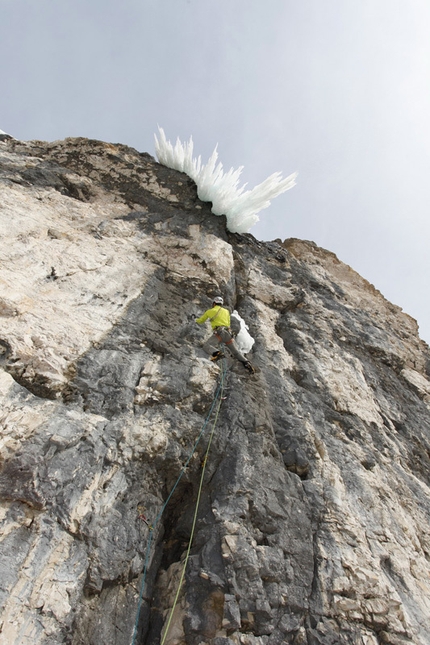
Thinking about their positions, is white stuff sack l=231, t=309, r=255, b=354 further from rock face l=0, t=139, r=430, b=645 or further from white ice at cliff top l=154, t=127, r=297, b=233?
white ice at cliff top l=154, t=127, r=297, b=233

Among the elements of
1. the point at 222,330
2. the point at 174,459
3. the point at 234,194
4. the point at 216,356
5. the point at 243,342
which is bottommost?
the point at 174,459

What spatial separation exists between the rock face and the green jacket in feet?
0.82

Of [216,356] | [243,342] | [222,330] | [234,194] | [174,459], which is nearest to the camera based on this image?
[174,459]

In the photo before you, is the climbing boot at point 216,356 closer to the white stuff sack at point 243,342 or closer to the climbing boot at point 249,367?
the climbing boot at point 249,367

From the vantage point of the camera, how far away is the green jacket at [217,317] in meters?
6.06

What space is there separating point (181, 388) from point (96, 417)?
4.03 ft

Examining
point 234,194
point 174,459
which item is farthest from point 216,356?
point 234,194

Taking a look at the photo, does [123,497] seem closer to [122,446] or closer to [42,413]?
[122,446]

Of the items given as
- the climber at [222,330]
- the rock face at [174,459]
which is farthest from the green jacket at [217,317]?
the rock face at [174,459]

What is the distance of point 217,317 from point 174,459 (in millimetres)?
2553

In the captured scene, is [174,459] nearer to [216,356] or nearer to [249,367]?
[216,356]

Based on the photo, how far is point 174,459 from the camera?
4.28m

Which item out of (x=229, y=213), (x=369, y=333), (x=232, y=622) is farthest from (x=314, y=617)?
(x=229, y=213)

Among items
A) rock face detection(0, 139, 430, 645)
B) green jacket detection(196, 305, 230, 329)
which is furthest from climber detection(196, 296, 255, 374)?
rock face detection(0, 139, 430, 645)
